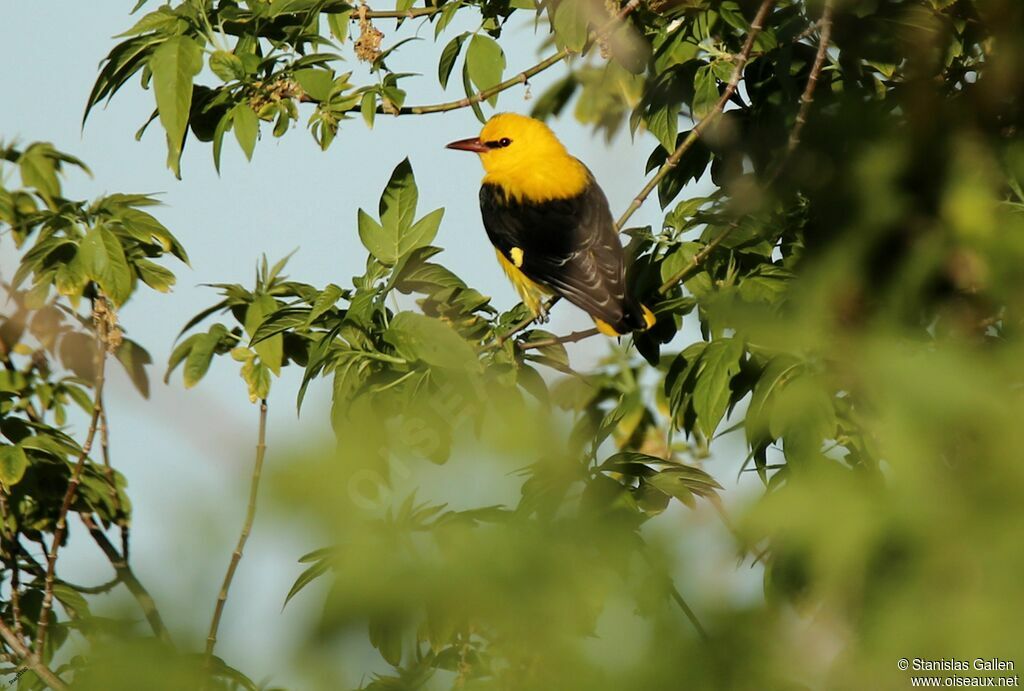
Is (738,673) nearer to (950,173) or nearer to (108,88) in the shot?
(950,173)

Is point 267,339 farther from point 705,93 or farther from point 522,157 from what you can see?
point 522,157

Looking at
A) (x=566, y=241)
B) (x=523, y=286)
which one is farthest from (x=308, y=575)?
(x=523, y=286)

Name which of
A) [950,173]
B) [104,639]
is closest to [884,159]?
[950,173]

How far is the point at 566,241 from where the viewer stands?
16.4 feet

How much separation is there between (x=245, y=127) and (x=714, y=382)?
4.53 ft

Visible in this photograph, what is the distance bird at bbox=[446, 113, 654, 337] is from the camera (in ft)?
15.0

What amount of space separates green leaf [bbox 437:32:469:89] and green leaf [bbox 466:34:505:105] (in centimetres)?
9

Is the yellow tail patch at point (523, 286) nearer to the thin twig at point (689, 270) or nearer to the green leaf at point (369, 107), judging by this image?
the thin twig at point (689, 270)

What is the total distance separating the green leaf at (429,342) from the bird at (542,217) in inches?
48.8

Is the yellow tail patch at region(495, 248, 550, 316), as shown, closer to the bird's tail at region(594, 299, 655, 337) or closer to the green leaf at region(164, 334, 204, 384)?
the bird's tail at region(594, 299, 655, 337)

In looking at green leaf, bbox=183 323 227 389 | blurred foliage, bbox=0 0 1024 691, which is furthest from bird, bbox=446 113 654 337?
blurred foliage, bbox=0 0 1024 691

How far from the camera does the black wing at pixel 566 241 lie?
168 inches

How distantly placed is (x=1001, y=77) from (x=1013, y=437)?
2.81ft

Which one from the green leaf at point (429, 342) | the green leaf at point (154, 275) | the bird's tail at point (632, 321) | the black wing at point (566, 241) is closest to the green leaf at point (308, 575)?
the green leaf at point (429, 342)
